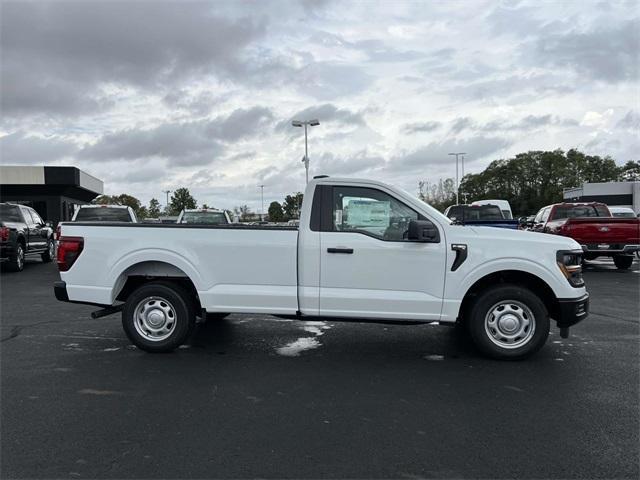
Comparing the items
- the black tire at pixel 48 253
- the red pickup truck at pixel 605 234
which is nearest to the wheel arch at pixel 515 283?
the red pickup truck at pixel 605 234

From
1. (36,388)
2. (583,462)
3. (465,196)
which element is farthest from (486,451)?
(465,196)

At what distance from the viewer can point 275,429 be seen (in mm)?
3906

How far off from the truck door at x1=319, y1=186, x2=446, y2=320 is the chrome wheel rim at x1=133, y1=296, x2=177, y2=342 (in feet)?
5.78

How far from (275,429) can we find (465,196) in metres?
107

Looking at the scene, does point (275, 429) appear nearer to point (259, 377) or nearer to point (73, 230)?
point (259, 377)

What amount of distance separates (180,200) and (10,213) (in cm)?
8008

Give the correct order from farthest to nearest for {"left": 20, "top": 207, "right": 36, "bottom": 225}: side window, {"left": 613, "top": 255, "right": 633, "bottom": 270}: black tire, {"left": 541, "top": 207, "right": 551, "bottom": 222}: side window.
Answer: {"left": 541, "top": 207, "right": 551, "bottom": 222}: side window → {"left": 20, "top": 207, "right": 36, "bottom": 225}: side window → {"left": 613, "top": 255, "right": 633, "bottom": 270}: black tire

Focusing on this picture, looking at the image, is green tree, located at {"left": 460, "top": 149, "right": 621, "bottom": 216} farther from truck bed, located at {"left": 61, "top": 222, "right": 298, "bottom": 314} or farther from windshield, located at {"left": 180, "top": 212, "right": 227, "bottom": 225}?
truck bed, located at {"left": 61, "top": 222, "right": 298, "bottom": 314}

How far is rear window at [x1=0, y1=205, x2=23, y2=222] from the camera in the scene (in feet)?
50.1

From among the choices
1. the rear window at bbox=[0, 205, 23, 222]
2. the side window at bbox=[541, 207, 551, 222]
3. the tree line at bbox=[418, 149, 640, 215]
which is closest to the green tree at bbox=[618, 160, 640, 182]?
the tree line at bbox=[418, 149, 640, 215]

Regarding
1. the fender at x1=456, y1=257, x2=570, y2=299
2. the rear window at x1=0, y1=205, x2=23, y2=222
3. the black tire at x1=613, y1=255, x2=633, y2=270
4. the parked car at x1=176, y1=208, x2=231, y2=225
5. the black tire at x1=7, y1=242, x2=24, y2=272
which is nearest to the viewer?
the fender at x1=456, y1=257, x2=570, y2=299

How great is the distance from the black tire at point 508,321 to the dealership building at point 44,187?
38764 millimetres

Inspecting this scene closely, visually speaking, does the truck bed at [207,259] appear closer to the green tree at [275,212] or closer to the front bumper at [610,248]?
the front bumper at [610,248]

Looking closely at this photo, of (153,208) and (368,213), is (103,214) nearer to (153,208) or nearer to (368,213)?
(368,213)
